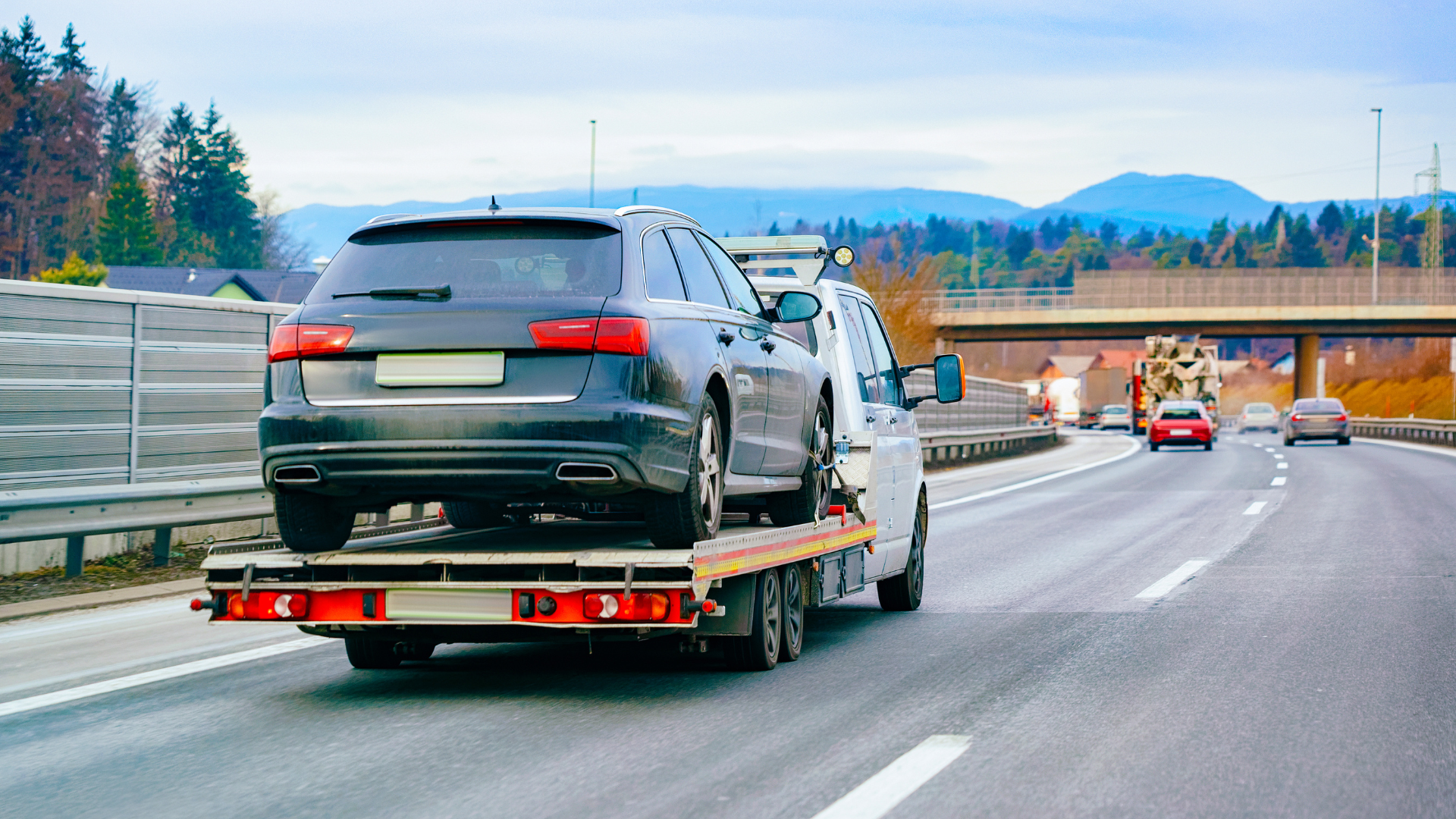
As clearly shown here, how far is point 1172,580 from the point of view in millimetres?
11734

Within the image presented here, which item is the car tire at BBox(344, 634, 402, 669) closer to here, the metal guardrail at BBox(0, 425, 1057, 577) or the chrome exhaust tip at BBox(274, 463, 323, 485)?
the chrome exhaust tip at BBox(274, 463, 323, 485)

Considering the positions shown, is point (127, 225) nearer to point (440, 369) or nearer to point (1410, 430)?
point (1410, 430)

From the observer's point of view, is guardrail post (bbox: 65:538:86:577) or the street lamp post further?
the street lamp post

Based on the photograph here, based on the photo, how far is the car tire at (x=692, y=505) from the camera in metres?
6.54

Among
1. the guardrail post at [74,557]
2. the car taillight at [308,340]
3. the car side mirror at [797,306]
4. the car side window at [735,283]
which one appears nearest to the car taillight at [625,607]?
the car taillight at [308,340]

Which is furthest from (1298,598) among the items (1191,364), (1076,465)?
(1191,364)

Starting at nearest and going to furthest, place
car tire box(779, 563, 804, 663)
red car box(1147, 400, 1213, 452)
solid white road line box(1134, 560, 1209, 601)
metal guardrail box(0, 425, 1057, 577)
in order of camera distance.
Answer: car tire box(779, 563, 804, 663) → metal guardrail box(0, 425, 1057, 577) → solid white road line box(1134, 560, 1209, 601) → red car box(1147, 400, 1213, 452)

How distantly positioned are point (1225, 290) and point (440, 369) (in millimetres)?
77773

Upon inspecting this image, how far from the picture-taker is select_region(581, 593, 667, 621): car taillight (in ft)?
20.1

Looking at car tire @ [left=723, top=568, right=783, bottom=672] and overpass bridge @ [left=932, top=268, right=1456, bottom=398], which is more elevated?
overpass bridge @ [left=932, top=268, right=1456, bottom=398]

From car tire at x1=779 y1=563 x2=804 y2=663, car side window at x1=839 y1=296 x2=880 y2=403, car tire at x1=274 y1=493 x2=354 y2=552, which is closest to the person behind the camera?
car tire at x1=274 y1=493 x2=354 y2=552

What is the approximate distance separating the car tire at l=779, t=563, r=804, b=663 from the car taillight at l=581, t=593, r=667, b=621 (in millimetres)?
1579

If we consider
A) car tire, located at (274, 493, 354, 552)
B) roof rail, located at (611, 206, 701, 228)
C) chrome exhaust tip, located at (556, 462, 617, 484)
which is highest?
roof rail, located at (611, 206, 701, 228)

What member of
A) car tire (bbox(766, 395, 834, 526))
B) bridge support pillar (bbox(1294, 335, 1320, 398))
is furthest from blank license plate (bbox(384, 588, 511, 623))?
bridge support pillar (bbox(1294, 335, 1320, 398))
